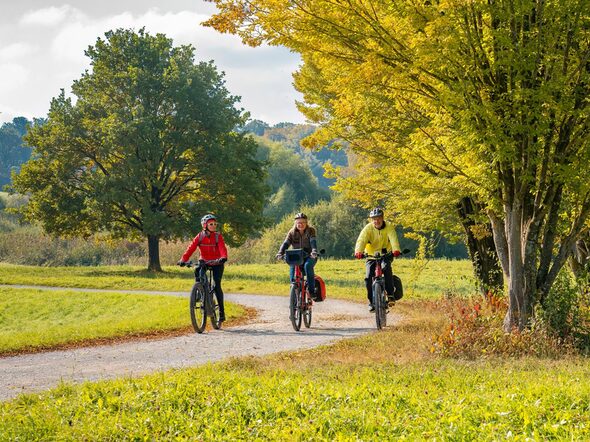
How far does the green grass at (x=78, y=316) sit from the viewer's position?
11.8 metres

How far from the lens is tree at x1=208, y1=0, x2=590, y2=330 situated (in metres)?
8.27

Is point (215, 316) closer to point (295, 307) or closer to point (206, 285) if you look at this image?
point (206, 285)

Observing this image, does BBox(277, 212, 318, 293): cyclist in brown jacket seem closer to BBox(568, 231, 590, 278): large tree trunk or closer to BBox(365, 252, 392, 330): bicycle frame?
BBox(365, 252, 392, 330): bicycle frame

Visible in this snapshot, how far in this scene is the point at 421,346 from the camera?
9.24 metres

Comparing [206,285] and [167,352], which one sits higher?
[206,285]

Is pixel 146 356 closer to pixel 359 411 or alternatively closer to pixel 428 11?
pixel 359 411

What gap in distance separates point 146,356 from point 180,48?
2670cm

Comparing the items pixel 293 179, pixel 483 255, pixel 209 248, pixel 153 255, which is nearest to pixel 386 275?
pixel 209 248

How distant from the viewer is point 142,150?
31.8m

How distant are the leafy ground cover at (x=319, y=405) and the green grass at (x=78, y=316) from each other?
4967mm

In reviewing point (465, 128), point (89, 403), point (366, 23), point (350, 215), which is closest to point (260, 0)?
point (366, 23)

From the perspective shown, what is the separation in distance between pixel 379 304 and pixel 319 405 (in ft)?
18.2

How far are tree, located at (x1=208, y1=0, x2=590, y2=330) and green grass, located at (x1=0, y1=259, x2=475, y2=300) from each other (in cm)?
906

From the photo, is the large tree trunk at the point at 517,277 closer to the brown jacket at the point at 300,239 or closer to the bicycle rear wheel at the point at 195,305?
the brown jacket at the point at 300,239
